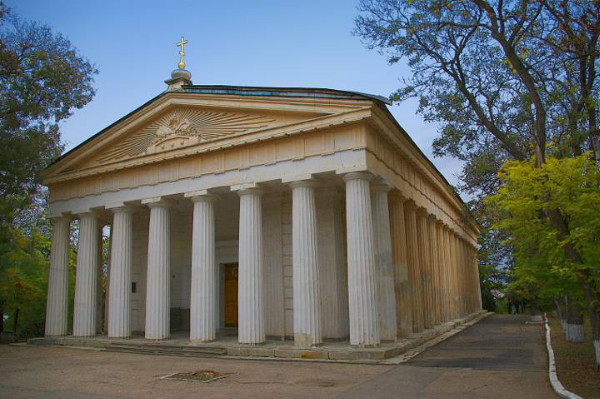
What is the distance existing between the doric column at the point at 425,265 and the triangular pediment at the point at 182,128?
8.55m

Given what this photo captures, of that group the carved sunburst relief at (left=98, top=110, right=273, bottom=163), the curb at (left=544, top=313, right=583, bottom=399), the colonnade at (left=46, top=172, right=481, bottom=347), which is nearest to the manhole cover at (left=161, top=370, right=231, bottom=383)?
the colonnade at (left=46, top=172, right=481, bottom=347)

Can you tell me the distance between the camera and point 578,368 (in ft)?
38.7

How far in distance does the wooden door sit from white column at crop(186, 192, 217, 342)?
4761mm

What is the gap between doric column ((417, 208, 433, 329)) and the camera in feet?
71.3

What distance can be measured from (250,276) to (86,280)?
364 inches

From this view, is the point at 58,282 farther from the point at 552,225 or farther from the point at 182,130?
the point at 552,225

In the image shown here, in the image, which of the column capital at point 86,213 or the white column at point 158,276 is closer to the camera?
the white column at point 158,276

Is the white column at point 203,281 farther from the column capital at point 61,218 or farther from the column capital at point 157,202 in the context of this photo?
the column capital at point 61,218

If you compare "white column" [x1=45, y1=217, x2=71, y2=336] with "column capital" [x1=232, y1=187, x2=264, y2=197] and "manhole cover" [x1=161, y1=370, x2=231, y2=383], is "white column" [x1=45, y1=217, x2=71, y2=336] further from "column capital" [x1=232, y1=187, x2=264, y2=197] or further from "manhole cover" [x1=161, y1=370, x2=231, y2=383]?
"manhole cover" [x1=161, y1=370, x2=231, y2=383]

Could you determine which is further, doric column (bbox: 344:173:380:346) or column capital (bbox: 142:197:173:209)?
column capital (bbox: 142:197:173:209)

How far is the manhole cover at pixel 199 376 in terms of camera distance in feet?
39.3

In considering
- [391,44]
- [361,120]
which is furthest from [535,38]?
[361,120]

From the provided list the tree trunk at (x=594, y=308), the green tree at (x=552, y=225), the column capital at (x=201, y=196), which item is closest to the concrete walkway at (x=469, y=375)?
the tree trunk at (x=594, y=308)

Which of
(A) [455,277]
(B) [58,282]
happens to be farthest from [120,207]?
(A) [455,277]
